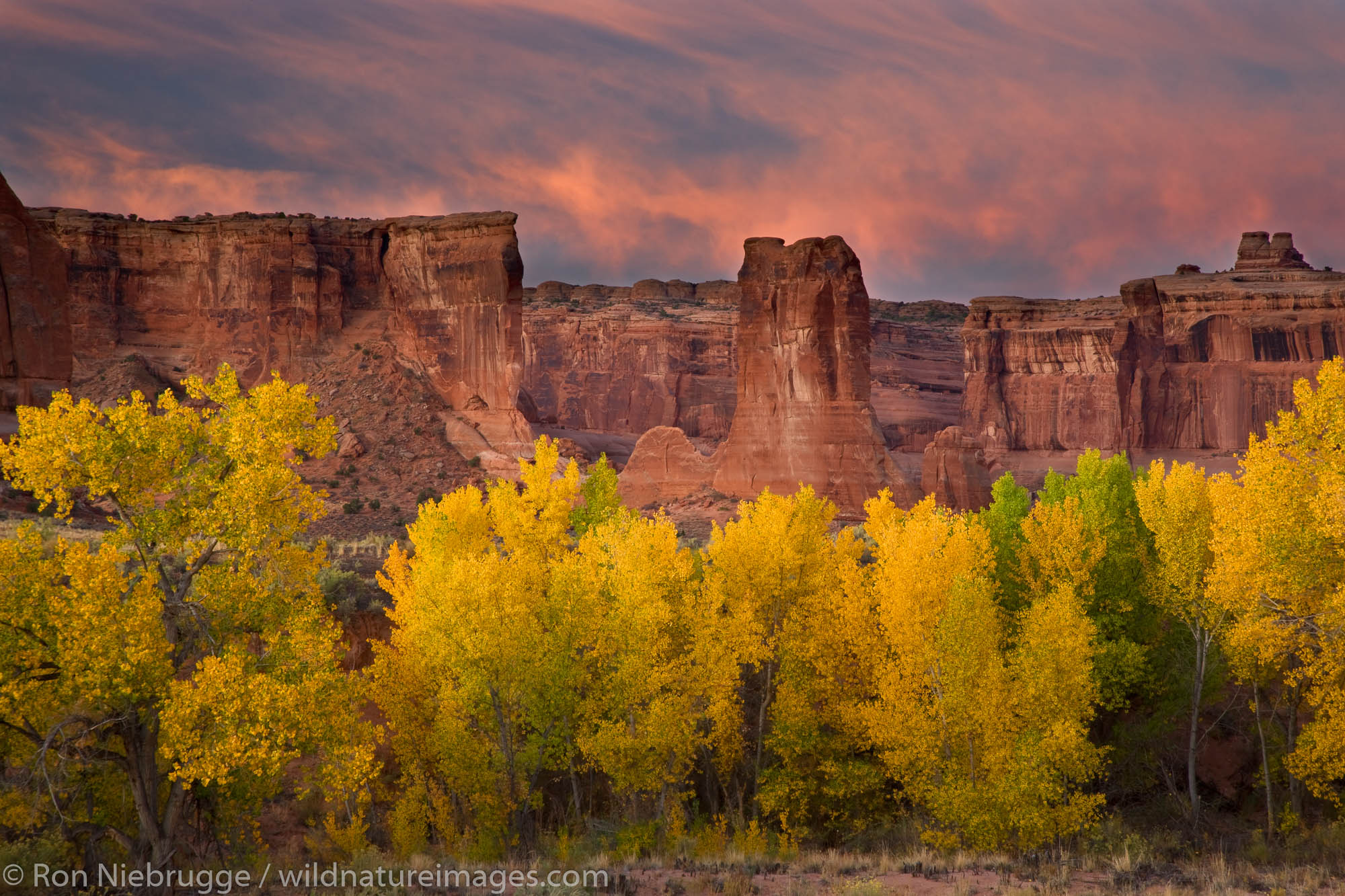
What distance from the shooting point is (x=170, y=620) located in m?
17.7

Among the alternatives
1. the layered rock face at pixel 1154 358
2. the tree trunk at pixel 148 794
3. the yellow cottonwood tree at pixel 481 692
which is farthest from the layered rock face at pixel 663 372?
the tree trunk at pixel 148 794

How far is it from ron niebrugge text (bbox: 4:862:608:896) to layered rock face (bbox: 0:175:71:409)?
73.3 feet

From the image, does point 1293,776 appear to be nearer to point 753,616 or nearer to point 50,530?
point 753,616

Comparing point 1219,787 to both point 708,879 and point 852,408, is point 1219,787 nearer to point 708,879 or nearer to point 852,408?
point 708,879

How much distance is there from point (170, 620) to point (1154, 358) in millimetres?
105538

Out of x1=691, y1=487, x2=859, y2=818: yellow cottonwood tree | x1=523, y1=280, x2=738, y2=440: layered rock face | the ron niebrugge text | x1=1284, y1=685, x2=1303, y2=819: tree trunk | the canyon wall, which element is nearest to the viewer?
the ron niebrugge text

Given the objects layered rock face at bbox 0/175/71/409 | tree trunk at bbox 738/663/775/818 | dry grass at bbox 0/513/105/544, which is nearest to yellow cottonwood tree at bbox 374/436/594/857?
tree trunk at bbox 738/663/775/818

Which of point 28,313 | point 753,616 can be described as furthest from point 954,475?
point 28,313

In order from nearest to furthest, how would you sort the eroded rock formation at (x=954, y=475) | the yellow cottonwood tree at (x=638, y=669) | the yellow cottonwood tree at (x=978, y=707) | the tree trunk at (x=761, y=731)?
the yellow cottonwood tree at (x=978, y=707) < the yellow cottonwood tree at (x=638, y=669) < the tree trunk at (x=761, y=731) < the eroded rock formation at (x=954, y=475)

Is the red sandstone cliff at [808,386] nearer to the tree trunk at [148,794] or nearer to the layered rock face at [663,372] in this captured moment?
the tree trunk at [148,794]

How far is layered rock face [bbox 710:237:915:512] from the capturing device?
201 ft

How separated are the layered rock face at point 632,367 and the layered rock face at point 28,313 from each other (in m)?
72.3

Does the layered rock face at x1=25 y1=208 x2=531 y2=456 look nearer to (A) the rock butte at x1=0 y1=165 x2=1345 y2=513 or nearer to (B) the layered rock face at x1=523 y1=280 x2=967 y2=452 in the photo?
(A) the rock butte at x1=0 y1=165 x2=1345 y2=513

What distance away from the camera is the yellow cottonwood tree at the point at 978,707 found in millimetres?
22891
